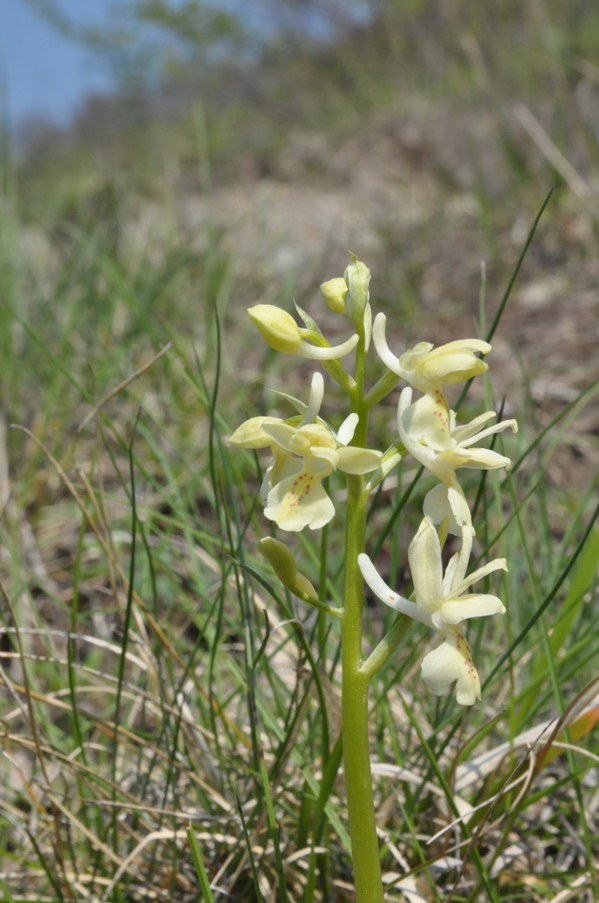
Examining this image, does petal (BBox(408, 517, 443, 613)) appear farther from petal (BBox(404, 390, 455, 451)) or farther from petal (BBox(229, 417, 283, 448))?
petal (BBox(229, 417, 283, 448))

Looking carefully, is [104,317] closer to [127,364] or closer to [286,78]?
[127,364]

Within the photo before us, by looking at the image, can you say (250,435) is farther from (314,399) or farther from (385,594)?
(385,594)

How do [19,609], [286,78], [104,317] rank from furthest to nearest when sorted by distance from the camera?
[286,78] → [104,317] → [19,609]

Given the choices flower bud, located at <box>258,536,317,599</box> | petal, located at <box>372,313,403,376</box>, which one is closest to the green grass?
flower bud, located at <box>258,536,317,599</box>

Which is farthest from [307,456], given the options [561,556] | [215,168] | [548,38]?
[215,168]

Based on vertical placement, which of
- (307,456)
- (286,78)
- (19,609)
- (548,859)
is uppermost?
(286,78)

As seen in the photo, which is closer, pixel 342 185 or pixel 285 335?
pixel 285 335

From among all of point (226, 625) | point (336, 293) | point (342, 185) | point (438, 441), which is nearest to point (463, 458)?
point (438, 441)
